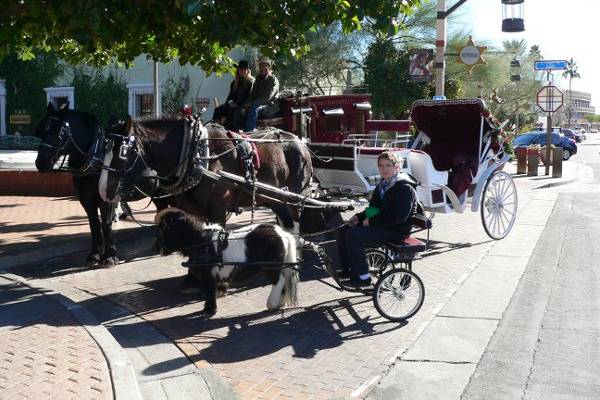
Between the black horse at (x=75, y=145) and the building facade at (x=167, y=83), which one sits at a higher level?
the building facade at (x=167, y=83)

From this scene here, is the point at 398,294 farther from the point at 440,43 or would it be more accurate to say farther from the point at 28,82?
the point at 28,82

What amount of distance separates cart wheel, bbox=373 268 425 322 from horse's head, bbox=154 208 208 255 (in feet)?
6.23

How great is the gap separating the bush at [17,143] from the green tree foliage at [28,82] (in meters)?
2.67

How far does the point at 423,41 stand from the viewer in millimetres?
30312

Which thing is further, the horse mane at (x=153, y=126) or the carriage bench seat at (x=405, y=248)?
the horse mane at (x=153, y=126)

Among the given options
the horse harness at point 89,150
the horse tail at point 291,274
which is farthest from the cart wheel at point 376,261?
the horse harness at point 89,150

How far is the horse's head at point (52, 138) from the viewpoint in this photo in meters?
8.41

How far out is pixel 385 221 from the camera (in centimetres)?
700

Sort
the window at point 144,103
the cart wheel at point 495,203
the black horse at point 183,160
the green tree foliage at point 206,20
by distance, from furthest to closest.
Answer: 1. the window at point 144,103
2. the cart wheel at point 495,203
3. the green tree foliage at point 206,20
4. the black horse at point 183,160

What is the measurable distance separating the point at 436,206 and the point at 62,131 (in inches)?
218

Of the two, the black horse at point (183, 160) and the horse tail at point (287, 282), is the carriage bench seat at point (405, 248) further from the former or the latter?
the black horse at point (183, 160)

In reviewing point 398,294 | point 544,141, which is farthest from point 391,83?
point 398,294

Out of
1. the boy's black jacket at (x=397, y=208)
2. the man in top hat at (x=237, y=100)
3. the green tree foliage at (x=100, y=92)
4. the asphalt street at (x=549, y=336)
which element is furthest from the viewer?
the green tree foliage at (x=100, y=92)

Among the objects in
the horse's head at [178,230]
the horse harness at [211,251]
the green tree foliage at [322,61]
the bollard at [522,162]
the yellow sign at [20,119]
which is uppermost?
the green tree foliage at [322,61]
